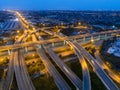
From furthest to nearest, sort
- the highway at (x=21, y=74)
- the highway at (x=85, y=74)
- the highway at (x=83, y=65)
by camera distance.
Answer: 1. the highway at (x=21, y=74)
2. the highway at (x=83, y=65)
3. the highway at (x=85, y=74)

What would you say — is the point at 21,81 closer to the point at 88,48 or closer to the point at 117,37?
the point at 88,48

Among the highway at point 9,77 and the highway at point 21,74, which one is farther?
the highway at point 9,77

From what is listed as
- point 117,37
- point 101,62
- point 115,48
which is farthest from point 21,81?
point 117,37

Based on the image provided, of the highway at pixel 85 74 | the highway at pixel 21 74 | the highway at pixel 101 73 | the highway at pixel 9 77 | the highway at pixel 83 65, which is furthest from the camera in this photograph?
the highway at pixel 9 77

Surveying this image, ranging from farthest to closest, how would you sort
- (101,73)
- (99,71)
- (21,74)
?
(99,71) < (101,73) < (21,74)

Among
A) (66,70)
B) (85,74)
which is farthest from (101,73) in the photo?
(66,70)

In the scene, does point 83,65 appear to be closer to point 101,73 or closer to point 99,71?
point 99,71

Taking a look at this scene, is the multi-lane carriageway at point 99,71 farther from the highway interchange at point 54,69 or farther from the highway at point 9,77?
the highway at point 9,77

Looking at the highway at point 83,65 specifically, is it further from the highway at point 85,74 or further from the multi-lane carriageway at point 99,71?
the multi-lane carriageway at point 99,71

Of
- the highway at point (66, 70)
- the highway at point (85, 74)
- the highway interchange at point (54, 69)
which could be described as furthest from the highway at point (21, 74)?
the highway at point (85, 74)
